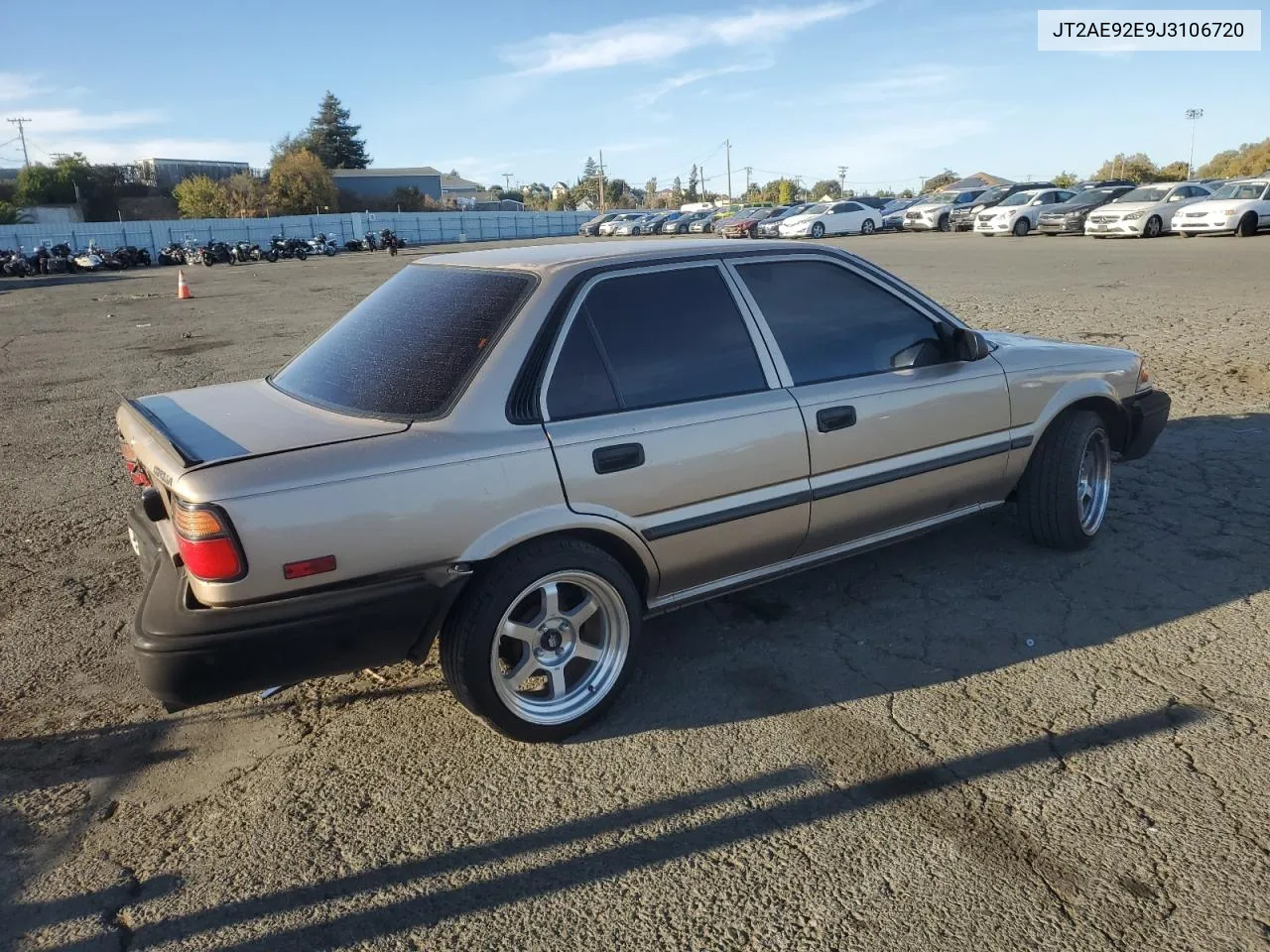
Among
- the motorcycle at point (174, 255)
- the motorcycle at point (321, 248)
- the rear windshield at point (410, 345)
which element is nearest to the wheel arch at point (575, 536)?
the rear windshield at point (410, 345)

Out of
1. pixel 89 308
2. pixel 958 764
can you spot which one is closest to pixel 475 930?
pixel 958 764

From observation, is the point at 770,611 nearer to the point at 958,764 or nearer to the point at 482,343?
the point at 958,764

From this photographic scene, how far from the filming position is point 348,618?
2.79m

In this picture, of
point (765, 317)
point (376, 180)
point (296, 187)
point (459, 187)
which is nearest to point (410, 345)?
point (765, 317)

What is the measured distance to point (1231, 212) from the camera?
2386 cm

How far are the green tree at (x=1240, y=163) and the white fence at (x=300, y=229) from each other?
158 feet

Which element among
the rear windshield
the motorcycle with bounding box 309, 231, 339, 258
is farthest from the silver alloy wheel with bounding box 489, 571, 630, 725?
the motorcycle with bounding box 309, 231, 339, 258

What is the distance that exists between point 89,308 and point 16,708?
68.0 feet

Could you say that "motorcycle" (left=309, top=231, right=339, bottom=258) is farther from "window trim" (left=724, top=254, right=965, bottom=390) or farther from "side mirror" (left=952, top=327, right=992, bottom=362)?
"side mirror" (left=952, top=327, right=992, bottom=362)

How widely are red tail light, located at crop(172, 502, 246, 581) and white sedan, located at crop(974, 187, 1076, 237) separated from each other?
31903 mm

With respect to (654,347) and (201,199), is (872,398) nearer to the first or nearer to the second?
(654,347)

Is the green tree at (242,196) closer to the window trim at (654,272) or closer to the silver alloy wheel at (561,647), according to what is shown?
the window trim at (654,272)

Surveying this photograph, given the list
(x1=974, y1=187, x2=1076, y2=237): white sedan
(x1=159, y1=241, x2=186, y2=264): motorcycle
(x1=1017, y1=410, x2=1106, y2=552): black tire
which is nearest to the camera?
(x1=1017, y1=410, x2=1106, y2=552): black tire

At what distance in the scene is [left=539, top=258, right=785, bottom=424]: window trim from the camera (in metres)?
3.17
